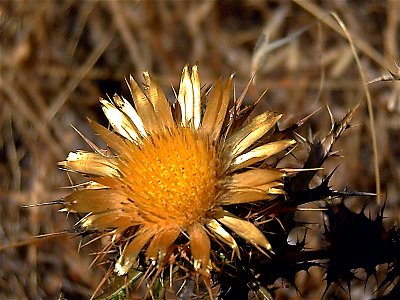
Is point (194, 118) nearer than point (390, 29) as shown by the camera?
Yes

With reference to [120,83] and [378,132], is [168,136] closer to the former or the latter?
[378,132]

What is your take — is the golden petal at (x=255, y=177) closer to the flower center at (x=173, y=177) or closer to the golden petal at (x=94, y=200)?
the flower center at (x=173, y=177)

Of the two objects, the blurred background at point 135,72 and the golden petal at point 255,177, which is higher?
the golden petal at point 255,177

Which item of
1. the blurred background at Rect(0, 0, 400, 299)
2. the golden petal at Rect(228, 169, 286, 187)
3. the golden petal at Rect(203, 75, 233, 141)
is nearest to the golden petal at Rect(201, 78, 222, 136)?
the golden petal at Rect(203, 75, 233, 141)

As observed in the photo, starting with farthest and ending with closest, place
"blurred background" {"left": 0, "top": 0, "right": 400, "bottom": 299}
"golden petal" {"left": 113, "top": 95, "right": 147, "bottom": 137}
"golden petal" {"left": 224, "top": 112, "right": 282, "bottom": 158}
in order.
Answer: "blurred background" {"left": 0, "top": 0, "right": 400, "bottom": 299}, "golden petal" {"left": 113, "top": 95, "right": 147, "bottom": 137}, "golden petal" {"left": 224, "top": 112, "right": 282, "bottom": 158}

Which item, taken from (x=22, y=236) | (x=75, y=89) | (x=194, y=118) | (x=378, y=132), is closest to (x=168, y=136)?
(x=194, y=118)

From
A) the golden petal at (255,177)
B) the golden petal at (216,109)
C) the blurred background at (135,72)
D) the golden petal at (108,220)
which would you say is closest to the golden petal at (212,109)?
the golden petal at (216,109)

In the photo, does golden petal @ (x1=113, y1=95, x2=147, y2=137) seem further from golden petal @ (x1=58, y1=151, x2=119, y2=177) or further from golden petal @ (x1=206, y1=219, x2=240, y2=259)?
golden petal @ (x1=206, y1=219, x2=240, y2=259)
